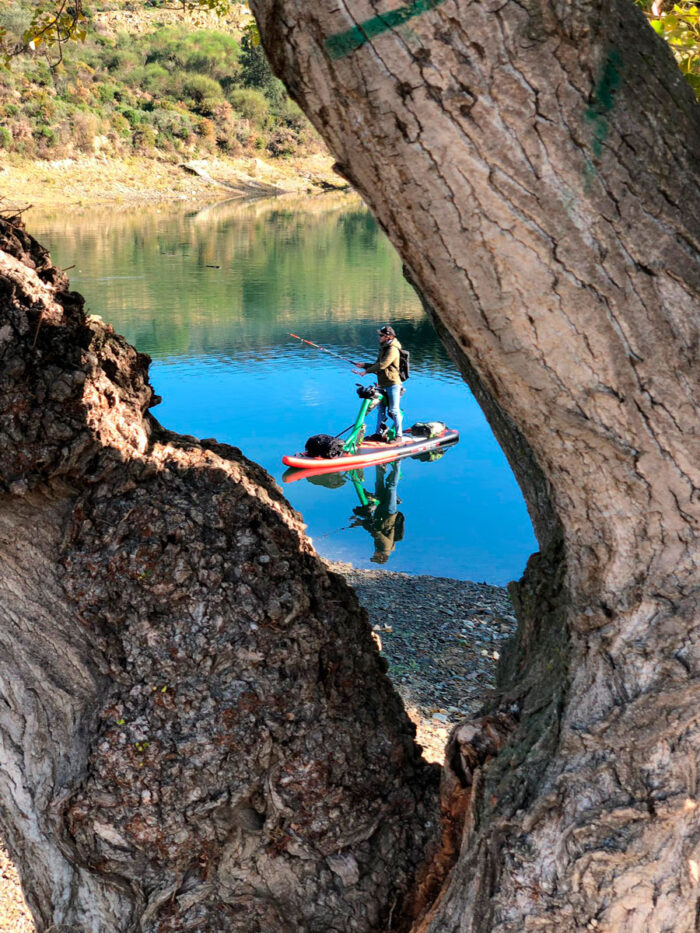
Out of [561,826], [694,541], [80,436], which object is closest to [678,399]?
[694,541]

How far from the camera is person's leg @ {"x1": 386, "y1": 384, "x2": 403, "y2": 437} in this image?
1189cm

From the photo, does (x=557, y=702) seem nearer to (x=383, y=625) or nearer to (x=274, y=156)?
(x=383, y=625)

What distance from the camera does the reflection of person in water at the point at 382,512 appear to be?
32.9 feet

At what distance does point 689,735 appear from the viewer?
5.17 ft

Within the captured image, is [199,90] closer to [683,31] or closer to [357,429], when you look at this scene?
[357,429]

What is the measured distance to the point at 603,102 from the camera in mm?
1489

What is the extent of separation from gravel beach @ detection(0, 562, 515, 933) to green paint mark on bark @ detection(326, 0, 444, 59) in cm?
370

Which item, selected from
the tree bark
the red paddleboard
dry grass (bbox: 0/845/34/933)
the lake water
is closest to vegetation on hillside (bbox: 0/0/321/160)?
the lake water

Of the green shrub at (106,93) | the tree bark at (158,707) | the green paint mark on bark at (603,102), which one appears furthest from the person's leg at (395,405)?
the green shrub at (106,93)

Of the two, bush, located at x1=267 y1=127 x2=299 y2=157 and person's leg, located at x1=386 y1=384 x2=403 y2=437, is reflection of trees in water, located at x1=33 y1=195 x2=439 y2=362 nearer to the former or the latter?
person's leg, located at x1=386 y1=384 x2=403 y2=437

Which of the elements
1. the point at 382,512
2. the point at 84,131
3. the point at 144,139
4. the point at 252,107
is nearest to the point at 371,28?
the point at 382,512

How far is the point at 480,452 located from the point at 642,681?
1138cm

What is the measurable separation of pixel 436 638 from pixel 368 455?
539 cm

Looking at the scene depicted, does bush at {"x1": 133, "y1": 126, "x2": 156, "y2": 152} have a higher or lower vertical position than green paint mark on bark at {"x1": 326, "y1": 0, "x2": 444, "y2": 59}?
higher
